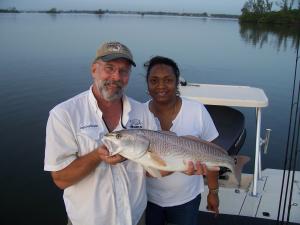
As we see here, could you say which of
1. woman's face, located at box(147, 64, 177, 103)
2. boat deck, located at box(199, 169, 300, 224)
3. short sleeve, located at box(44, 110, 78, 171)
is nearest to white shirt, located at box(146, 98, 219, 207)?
woman's face, located at box(147, 64, 177, 103)

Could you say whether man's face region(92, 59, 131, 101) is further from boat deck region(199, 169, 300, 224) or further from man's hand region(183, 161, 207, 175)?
boat deck region(199, 169, 300, 224)

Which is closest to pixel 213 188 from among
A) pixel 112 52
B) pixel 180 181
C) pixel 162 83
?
pixel 180 181

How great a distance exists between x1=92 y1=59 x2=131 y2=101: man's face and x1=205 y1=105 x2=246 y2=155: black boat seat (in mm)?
3440

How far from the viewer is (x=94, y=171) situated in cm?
264

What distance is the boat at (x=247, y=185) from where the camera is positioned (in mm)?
4832

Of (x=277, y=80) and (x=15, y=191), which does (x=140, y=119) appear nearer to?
(x=15, y=191)

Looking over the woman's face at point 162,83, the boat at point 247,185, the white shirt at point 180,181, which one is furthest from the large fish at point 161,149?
the boat at point 247,185

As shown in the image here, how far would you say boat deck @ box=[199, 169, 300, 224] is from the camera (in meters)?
4.90

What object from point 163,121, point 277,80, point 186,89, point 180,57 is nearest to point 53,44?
point 180,57

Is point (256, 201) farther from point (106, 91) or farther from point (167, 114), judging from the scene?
point (106, 91)

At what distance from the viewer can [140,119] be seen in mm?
2945

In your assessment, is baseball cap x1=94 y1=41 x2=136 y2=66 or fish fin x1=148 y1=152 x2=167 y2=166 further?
fish fin x1=148 y1=152 x2=167 y2=166

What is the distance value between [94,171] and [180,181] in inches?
36.1

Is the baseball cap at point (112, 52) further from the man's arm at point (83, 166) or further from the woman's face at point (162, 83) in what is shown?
the man's arm at point (83, 166)
